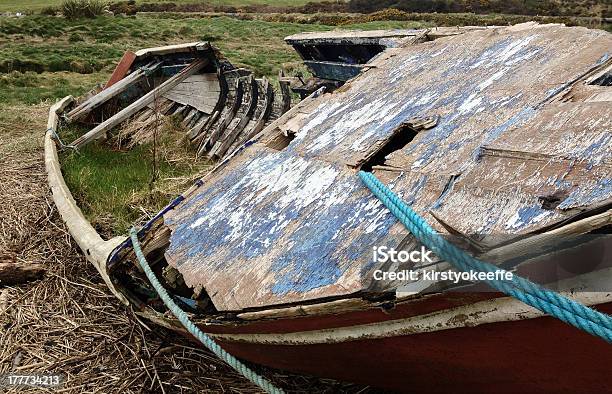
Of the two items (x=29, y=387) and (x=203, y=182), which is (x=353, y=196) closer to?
(x=203, y=182)

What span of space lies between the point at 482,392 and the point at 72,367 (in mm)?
2338

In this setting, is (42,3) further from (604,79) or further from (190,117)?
(604,79)

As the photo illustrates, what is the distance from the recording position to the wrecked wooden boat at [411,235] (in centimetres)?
176

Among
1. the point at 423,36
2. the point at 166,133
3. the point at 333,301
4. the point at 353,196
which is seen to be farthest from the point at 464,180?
the point at 166,133

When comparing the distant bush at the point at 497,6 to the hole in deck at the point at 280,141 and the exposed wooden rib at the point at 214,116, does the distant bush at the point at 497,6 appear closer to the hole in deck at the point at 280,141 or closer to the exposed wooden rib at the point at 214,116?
the exposed wooden rib at the point at 214,116

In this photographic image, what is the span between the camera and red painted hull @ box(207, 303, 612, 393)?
5.94ft

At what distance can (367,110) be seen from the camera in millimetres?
3420

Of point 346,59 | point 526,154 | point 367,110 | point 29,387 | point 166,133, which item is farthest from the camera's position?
point 166,133

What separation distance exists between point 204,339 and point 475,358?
1.22 m

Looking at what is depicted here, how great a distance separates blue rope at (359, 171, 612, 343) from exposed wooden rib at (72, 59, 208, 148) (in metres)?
5.58

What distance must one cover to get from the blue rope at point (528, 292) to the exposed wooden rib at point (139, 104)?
18.3 feet

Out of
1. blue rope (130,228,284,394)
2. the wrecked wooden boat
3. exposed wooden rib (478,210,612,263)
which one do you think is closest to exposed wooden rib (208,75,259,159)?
the wrecked wooden boat

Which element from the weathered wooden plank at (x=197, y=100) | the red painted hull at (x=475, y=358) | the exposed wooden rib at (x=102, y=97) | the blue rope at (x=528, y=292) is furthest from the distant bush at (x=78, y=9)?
the blue rope at (x=528, y=292)

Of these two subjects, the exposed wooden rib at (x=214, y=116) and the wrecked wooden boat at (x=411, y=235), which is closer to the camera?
the wrecked wooden boat at (x=411, y=235)
